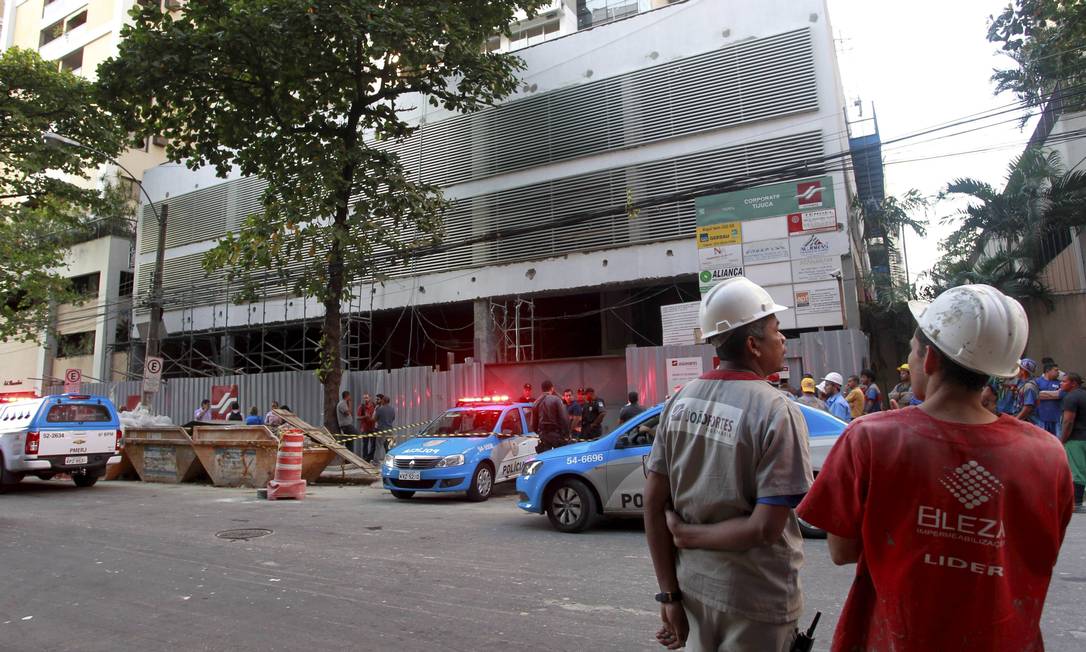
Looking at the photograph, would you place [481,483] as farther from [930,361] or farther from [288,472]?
[930,361]

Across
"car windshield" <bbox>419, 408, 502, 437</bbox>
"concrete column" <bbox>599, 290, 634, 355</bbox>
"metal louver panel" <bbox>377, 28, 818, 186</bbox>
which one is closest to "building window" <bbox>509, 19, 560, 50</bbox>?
"metal louver panel" <bbox>377, 28, 818, 186</bbox>

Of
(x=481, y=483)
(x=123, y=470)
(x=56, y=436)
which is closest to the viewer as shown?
(x=481, y=483)

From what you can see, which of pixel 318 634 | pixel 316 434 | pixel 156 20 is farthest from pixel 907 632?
pixel 156 20

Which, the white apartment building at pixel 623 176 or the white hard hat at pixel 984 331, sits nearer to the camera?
the white hard hat at pixel 984 331

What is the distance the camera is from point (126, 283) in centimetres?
3131

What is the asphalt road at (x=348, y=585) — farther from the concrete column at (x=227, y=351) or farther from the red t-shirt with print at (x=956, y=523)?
the concrete column at (x=227, y=351)

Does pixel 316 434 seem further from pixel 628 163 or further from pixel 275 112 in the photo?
pixel 628 163

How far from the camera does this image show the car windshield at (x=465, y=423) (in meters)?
12.4

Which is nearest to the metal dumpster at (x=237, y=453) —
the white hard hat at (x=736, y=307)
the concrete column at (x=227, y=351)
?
the concrete column at (x=227, y=351)

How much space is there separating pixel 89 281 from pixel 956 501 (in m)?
37.6

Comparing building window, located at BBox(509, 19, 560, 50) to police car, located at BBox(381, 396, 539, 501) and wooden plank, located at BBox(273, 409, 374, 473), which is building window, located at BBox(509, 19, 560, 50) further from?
police car, located at BBox(381, 396, 539, 501)

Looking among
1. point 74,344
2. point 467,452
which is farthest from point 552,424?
point 74,344

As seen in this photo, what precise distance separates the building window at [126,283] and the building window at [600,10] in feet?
80.2

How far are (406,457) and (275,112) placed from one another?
10426 mm
